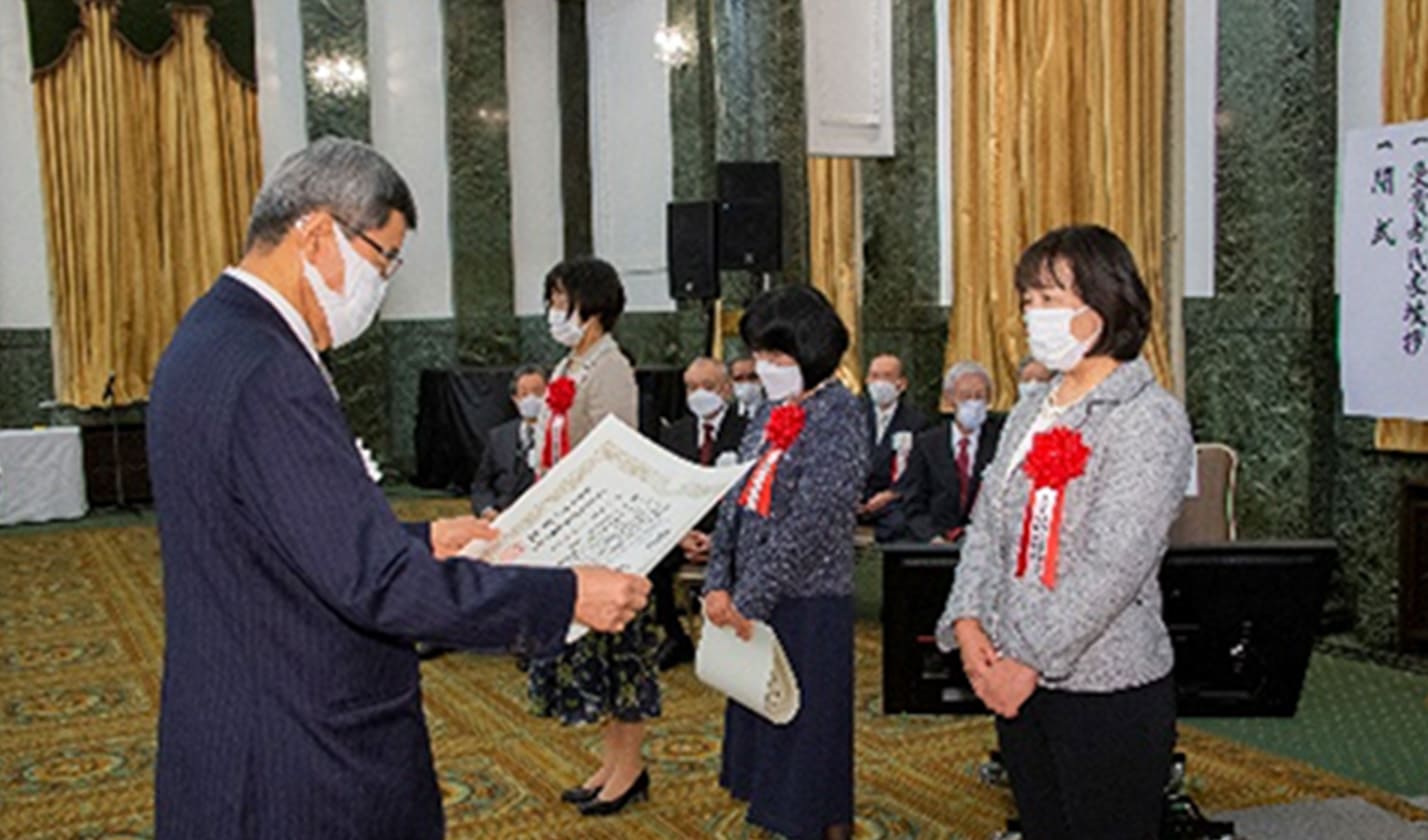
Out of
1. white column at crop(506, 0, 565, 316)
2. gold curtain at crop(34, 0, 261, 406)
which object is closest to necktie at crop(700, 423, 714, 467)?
gold curtain at crop(34, 0, 261, 406)

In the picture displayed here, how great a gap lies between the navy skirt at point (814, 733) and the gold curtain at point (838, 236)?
18.7 feet

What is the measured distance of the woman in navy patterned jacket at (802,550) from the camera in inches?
127

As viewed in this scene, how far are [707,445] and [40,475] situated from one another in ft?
21.0

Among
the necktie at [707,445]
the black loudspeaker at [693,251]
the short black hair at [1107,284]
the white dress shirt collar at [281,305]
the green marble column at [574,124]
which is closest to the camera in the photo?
the white dress shirt collar at [281,305]

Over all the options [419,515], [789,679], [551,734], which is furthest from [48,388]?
[789,679]

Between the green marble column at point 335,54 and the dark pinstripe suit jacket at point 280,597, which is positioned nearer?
the dark pinstripe suit jacket at point 280,597

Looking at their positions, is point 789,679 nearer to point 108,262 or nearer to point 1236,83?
point 1236,83

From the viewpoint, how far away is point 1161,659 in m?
2.35

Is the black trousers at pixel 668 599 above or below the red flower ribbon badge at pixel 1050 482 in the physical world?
below

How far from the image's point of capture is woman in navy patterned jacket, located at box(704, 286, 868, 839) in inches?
127

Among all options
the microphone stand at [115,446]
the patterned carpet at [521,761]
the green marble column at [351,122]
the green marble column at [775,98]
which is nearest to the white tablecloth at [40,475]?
the microphone stand at [115,446]

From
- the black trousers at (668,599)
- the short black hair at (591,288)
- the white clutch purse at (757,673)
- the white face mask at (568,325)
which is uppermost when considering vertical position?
the short black hair at (591,288)

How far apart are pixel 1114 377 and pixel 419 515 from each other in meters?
8.59

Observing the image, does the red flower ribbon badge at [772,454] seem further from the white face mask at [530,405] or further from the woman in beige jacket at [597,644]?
the white face mask at [530,405]
